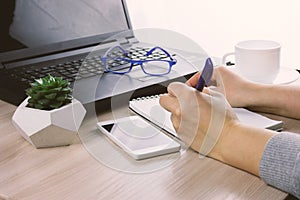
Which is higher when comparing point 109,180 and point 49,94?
point 49,94

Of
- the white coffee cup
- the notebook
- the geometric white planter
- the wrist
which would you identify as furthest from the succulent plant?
the white coffee cup

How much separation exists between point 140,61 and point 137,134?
12.2 inches

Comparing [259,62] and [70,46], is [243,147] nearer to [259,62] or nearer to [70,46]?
[259,62]

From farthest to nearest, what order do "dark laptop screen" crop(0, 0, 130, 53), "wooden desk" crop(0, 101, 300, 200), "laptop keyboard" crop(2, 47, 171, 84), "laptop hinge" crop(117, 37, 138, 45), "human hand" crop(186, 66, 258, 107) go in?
1. "laptop hinge" crop(117, 37, 138, 45)
2. "dark laptop screen" crop(0, 0, 130, 53)
3. "laptop keyboard" crop(2, 47, 171, 84)
4. "human hand" crop(186, 66, 258, 107)
5. "wooden desk" crop(0, 101, 300, 200)

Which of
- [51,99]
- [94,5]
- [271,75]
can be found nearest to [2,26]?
[94,5]

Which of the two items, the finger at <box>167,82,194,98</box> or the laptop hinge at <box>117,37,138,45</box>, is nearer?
the finger at <box>167,82,194,98</box>

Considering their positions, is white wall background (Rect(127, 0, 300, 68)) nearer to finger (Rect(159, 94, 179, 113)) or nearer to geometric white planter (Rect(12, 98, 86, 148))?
finger (Rect(159, 94, 179, 113))

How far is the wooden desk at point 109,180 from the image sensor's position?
0.64 meters

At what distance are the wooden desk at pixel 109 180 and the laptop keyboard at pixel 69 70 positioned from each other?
0.89 feet

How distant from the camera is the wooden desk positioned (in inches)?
25.0

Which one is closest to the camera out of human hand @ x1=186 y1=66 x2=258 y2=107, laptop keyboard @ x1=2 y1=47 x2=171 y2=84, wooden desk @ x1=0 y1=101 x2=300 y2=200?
wooden desk @ x1=0 y1=101 x2=300 y2=200

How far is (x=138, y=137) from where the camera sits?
0.80m

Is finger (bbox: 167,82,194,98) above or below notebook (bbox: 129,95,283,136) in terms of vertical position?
above

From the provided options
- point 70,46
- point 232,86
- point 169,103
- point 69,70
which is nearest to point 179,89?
point 169,103
